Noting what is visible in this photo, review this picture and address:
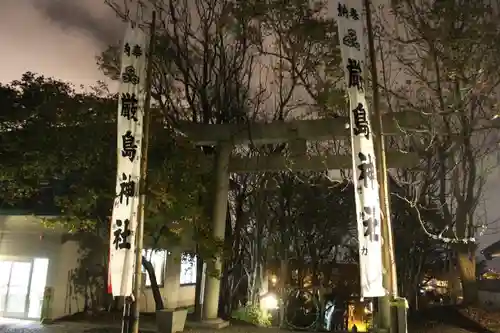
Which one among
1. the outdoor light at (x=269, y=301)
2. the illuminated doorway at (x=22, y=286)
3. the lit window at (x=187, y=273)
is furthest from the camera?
the lit window at (x=187, y=273)

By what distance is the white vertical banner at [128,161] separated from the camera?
9492mm

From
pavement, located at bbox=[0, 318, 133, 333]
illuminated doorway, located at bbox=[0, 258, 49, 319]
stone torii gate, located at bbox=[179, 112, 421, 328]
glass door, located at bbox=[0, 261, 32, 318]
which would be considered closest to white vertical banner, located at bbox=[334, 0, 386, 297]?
stone torii gate, located at bbox=[179, 112, 421, 328]

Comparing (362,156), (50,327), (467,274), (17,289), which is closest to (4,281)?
(17,289)

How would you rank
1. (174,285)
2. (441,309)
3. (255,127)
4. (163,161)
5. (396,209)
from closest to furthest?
1. (163,161)
2. (255,127)
3. (441,309)
4. (174,285)
5. (396,209)

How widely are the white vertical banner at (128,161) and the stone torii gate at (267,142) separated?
4.14 meters

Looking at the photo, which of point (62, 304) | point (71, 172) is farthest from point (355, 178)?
point (62, 304)

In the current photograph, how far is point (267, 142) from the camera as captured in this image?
14.1m

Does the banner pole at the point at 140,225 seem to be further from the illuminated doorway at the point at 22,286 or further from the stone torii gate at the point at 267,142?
the illuminated doorway at the point at 22,286

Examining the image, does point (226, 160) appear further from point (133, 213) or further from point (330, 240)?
point (330, 240)

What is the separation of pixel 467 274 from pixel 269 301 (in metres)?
8.74

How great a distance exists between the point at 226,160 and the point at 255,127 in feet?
5.11

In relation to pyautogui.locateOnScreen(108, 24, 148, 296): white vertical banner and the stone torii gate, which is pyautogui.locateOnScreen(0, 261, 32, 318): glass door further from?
pyautogui.locateOnScreen(108, 24, 148, 296): white vertical banner

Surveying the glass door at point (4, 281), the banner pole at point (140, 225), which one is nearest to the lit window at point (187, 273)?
the glass door at point (4, 281)

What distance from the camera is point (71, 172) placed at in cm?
1321
